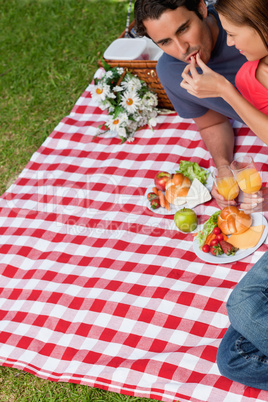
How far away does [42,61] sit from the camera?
14.6 ft

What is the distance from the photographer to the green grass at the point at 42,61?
3.72 meters

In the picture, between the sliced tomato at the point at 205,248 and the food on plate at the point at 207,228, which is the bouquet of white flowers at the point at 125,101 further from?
the sliced tomato at the point at 205,248

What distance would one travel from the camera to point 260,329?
1.75 meters

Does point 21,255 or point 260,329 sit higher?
point 260,329

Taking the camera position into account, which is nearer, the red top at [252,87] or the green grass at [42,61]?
the red top at [252,87]

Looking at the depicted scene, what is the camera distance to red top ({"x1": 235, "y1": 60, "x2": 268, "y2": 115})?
83.3 inches

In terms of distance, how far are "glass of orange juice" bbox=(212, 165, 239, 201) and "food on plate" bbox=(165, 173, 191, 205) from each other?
0.22 m

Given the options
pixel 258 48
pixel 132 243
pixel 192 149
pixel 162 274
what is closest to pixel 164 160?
pixel 192 149

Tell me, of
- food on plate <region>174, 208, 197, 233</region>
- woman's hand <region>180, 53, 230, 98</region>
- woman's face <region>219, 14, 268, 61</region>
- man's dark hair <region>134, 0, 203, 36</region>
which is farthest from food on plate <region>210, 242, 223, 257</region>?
man's dark hair <region>134, 0, 203, 36</region>

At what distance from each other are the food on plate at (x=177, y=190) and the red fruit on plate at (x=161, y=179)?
0.06m

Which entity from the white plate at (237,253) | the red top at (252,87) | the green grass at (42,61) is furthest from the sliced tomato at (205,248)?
the green grass at (42,61)

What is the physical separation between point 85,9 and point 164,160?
103 inches

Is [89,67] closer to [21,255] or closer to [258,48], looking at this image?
[21,255]

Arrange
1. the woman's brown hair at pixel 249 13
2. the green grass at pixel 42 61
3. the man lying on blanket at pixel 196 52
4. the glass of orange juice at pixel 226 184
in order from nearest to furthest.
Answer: the woman's brown hair at pixel 249 13, the man lying on blanket at pixel 196 52, the glass of orange juice at pixel 226 184, the green grass at pixel 42 61
